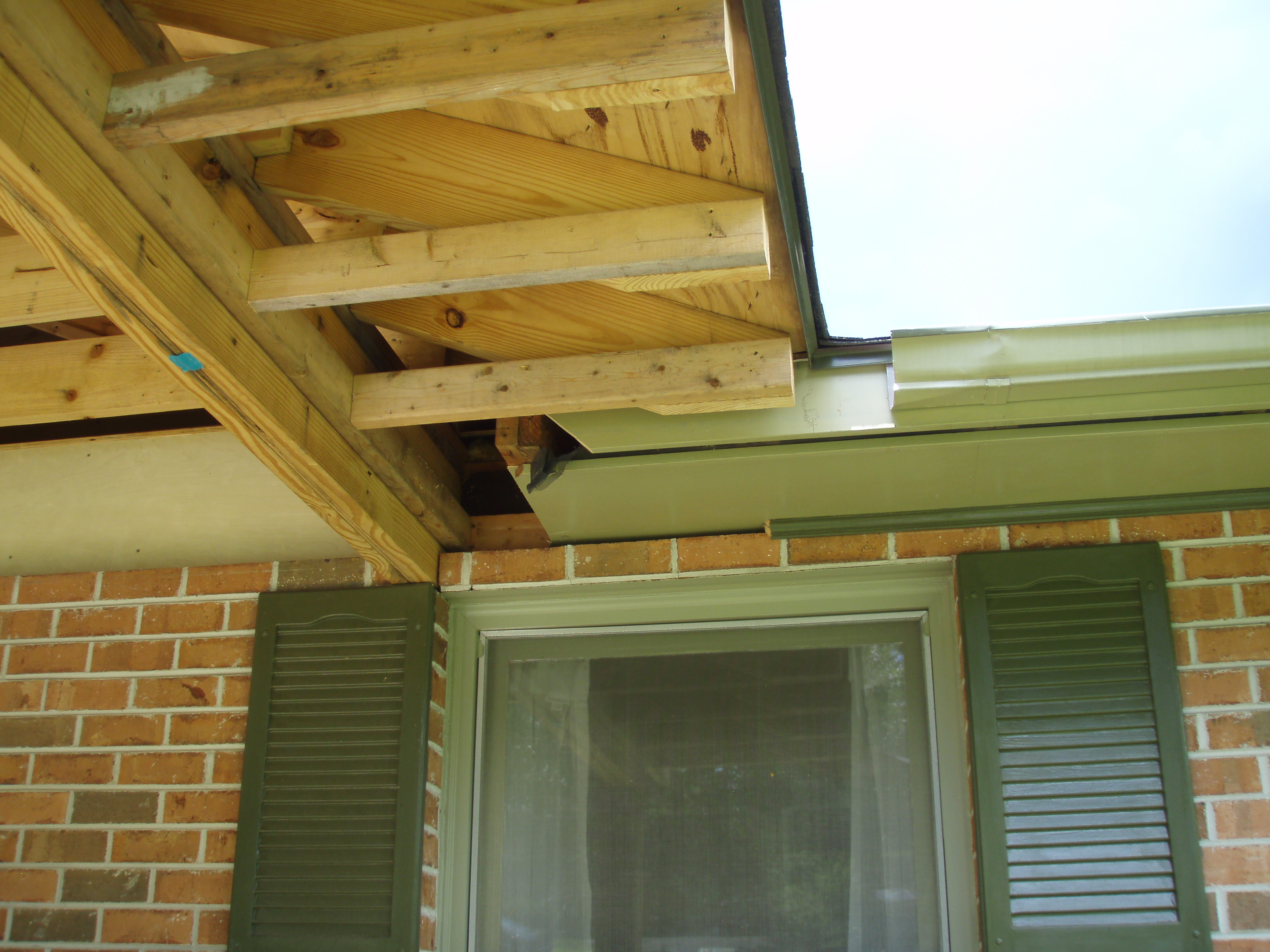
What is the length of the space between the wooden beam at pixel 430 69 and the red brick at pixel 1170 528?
160cm

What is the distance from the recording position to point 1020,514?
2.48 m

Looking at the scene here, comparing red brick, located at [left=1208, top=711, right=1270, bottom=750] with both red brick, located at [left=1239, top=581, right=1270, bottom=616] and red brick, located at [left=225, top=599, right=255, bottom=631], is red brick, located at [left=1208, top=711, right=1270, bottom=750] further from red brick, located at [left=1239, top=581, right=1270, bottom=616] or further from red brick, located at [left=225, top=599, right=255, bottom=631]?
red brick, located at [left=225, top=599, right=255, bottom=631]

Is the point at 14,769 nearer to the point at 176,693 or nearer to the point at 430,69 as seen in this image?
the point at 176,693

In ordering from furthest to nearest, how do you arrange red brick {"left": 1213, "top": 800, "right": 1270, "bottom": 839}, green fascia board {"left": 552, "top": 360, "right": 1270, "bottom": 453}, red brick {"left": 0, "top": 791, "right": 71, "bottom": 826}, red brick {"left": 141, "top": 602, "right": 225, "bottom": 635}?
1. red brick {"left": 141, "top": 602, "right": 225, "bottom": 635}
2. red brick {"left": 0, "top": 791, "right": 71, "bottom": 826}
3. red brick {"left": 1213, "top": 800, "right": 1270, "bottom": 839}
4. green fascia board {"left": 552, "top": 360, "right": 1270, "bottom": 453}

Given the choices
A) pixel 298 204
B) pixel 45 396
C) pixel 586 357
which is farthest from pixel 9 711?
pixel 586 357

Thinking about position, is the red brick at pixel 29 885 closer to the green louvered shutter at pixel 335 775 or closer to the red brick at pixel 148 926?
the red brick at pixel 148 926

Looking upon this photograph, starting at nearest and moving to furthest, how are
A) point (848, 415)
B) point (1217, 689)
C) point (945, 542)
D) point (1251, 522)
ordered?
point (848, 415)
point (1217, 689)
point (1251, 522)
point (945, 542)

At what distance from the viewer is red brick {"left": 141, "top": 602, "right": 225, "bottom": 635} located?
2.76m

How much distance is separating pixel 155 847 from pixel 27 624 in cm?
72

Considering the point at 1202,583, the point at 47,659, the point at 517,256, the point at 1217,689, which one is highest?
the point at 517,256

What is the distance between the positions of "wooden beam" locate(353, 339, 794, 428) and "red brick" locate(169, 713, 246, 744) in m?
0.97

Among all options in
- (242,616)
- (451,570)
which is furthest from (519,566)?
(242,616)

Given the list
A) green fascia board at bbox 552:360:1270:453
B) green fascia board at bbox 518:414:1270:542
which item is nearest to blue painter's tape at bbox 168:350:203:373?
green fascia board at bbox 552:360:1270:453

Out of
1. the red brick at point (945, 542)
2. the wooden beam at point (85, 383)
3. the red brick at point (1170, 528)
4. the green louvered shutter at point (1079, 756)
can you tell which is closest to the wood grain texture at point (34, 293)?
the wooden beam at point (85, 383)
